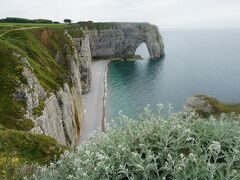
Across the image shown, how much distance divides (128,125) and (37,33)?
7224 cm

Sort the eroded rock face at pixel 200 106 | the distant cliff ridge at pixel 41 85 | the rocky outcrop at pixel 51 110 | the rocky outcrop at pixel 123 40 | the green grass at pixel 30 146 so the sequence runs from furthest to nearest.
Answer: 1. the rocky outcrop at pixel 123 40
2. the eroded rock face at pixel 200 106
3. the rocky outcrop at pixel 51 110
4. the distant cliff ridge at pixel 41 85
5. the green grass at pixel 30 146

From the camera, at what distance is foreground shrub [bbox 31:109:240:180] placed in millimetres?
11086

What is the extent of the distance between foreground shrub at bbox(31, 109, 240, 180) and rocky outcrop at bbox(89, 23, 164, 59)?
153 metres

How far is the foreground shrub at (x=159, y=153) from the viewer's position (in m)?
11.1

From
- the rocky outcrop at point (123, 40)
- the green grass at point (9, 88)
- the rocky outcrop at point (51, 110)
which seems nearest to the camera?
the green grass at point (9, 88)

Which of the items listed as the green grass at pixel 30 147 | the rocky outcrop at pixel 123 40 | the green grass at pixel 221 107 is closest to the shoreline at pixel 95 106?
the green grass at pixel 221 107

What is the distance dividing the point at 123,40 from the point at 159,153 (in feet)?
544

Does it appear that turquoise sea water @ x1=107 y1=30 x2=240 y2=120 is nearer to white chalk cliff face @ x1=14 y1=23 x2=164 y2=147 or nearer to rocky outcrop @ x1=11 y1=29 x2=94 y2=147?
white chalk cliff face @ x1=14 y1=23 x2=164 y2=147

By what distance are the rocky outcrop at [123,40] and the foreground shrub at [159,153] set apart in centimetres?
15312

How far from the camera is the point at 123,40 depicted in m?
175

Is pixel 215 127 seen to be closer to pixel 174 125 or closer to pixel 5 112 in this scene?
pixel 174 125

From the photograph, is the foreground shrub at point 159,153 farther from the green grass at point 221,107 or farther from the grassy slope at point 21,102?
the green grass at point 221,107

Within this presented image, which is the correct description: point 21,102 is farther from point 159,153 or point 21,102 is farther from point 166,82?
point 166,82

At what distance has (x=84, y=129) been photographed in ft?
216
